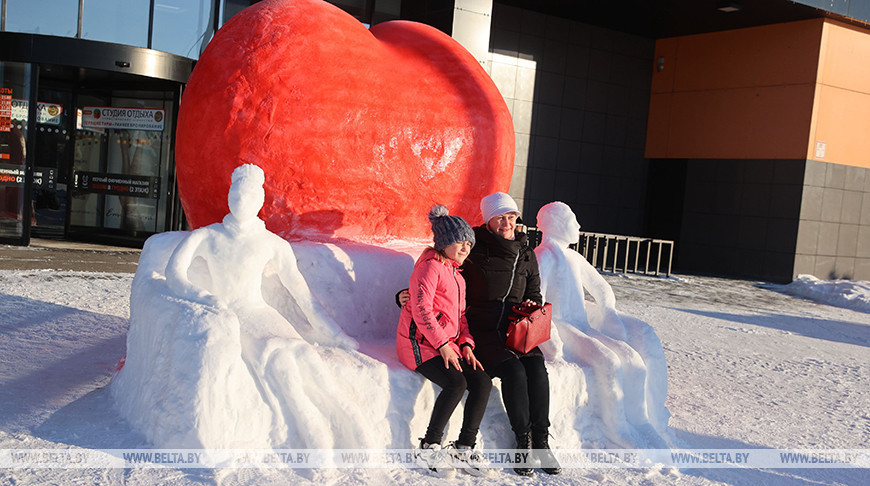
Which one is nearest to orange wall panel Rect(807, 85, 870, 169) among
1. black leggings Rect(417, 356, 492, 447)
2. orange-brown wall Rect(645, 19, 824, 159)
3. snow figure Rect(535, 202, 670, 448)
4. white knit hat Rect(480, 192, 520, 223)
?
orange-brown wall Rect(645, 19, 824, 159)

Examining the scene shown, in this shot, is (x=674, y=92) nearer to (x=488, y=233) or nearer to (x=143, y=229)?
(x=143, y=229)

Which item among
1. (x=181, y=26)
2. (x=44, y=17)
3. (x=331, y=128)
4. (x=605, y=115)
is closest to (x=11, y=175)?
(x=44, y=17)

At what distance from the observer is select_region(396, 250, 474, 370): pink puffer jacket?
339cm

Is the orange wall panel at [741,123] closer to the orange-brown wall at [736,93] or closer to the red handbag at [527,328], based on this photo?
the orange-brown wall at [736,93]

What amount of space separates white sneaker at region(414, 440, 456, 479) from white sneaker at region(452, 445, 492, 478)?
4 cm

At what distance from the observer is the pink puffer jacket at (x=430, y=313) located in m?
3.39

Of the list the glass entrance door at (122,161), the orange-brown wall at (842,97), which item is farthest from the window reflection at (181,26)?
the orange-brown wall at (842,97)

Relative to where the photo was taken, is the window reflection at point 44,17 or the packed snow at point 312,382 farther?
the window reflection at point 44,17

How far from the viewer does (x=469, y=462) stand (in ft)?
10.8

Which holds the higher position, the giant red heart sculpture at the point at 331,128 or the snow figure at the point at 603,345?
the giant red heart sculpture at the point at 331,128

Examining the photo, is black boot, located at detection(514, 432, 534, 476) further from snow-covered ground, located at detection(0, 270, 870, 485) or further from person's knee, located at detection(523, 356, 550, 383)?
person's knee, located at detection(523, 356, 550, 383)

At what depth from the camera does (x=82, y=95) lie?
12094 mm

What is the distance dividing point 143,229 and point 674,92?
1239 cm

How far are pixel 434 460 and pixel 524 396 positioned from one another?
0.54 metres
